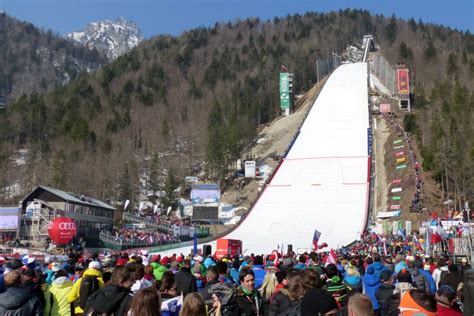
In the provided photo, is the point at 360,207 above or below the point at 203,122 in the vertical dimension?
below

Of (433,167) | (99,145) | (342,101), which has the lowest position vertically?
(433,167)

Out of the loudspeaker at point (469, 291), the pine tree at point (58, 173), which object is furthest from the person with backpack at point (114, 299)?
the pine tree at point (58, 173)

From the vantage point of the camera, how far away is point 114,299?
15.4 feet

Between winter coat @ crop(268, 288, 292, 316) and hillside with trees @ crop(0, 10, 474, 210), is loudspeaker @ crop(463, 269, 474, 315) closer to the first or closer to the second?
winter coat @ crop(268, 288, 292, 316)

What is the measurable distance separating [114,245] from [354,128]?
31.0 m

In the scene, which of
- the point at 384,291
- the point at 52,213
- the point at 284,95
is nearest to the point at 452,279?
the point at 384,291

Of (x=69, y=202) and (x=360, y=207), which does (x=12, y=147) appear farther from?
(x=360, y=207)

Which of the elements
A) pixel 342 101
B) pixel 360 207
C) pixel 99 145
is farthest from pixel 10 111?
pixel 360 207

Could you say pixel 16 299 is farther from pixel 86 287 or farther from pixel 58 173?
pixel 58 173

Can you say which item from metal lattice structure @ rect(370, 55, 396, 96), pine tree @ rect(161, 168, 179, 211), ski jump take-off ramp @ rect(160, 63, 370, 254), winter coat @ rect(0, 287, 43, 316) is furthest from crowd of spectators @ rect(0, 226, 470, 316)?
metal lattice structure @ rect(370, 55, 396, 96)

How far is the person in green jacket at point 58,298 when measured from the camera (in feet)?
20.4

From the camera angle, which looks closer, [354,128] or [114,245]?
[114,245]

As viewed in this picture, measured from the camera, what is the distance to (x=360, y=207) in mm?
34219

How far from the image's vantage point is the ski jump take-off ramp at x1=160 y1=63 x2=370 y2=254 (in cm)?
3058
